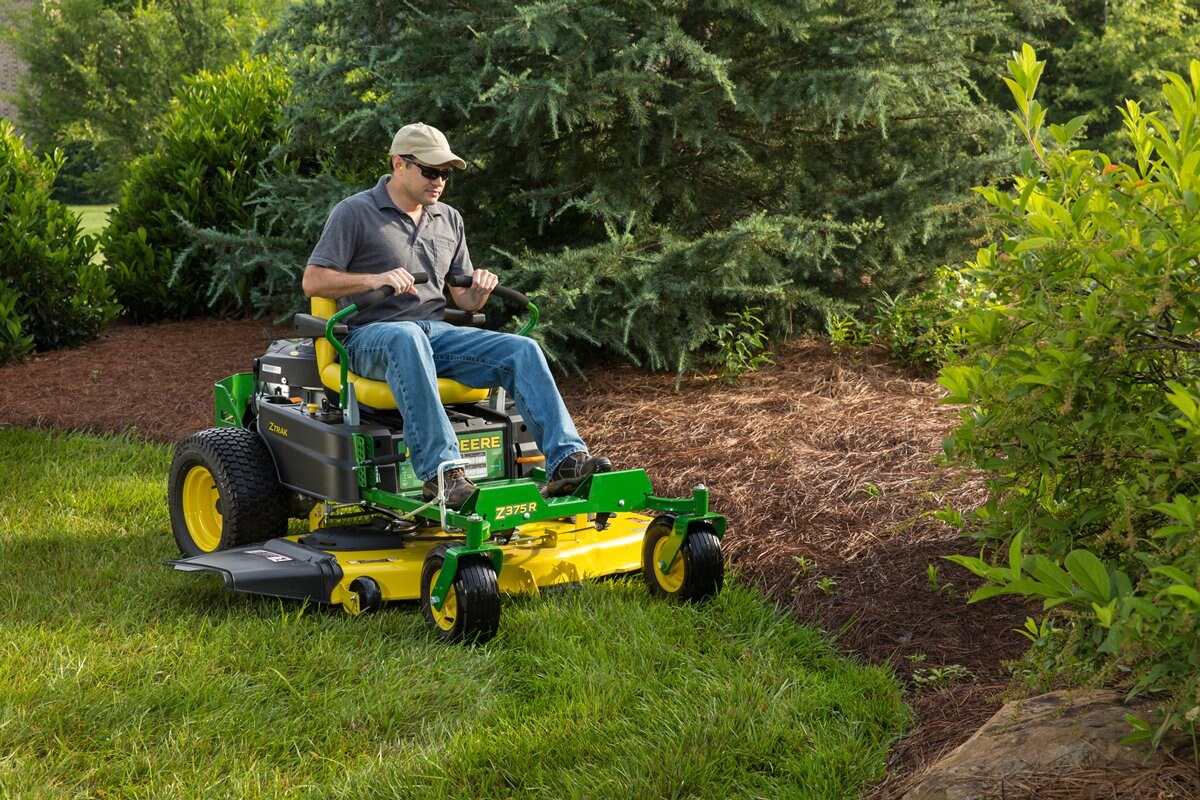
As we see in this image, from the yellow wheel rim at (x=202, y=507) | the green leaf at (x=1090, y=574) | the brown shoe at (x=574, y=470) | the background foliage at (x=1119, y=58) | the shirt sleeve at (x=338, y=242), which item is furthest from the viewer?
the background foliage at (x=1119, y=58)

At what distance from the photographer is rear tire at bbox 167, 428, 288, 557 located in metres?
4.75

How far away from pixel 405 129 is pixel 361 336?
2.66ft

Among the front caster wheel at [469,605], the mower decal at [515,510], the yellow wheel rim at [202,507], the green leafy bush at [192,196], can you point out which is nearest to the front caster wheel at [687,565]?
the mower decal at [515,510]

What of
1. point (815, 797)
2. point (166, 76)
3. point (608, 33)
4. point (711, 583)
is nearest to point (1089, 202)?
point (815, 797)

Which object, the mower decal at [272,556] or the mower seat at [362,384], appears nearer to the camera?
the mower decal at [272,556]

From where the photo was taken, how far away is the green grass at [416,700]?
325 centimetres

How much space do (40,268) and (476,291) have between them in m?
4.61

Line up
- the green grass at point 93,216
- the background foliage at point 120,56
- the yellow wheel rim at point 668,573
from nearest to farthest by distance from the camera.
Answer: the yellow wheel rim at point 668,573
the background foliage at point 120,56
the green grass at point 93,216

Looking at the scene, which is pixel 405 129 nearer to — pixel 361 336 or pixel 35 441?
pixel 361 336

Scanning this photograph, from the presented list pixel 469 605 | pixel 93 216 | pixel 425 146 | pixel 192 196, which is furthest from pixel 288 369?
pixel 93 216

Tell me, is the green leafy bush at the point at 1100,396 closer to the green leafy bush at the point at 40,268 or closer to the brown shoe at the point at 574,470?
the brown shoe at the point at 574,470

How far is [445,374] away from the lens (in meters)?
4.69

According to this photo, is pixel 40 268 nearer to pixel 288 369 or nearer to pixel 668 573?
pixel 288 369

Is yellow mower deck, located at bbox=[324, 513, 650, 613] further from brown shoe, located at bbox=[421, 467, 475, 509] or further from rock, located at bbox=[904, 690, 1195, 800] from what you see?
rock, located at bbox=[904, 690, 1195, 800]
